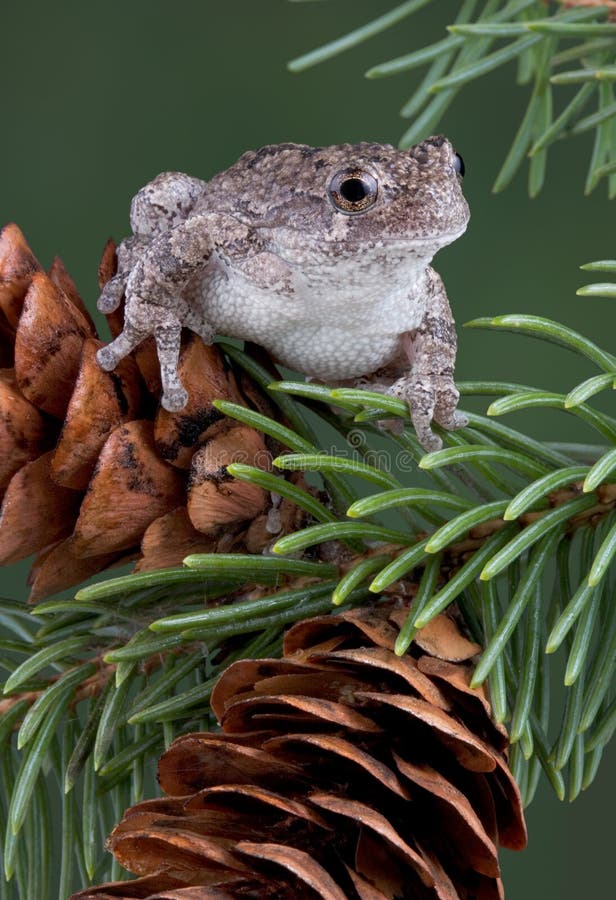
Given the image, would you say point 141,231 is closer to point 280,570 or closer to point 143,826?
point 280,570

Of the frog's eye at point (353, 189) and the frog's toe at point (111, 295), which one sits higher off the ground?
the frog's eye at point (353, 189)

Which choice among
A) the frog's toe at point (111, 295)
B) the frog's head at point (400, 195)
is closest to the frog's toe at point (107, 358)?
the frog's toe at point (111, 295)

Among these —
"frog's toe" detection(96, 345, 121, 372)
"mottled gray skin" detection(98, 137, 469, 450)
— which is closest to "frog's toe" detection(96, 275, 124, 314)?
"mottled gray skin" detection(98, 137, 469, 450)

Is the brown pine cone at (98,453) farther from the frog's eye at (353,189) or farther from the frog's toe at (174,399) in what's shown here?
the frog's eye at (353,189)

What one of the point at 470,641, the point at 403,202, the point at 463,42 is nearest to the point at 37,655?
the point at 470,641

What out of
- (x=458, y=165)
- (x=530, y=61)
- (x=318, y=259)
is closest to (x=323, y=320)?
(x=318, y=259)

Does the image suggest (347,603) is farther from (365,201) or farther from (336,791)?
(365,201)
